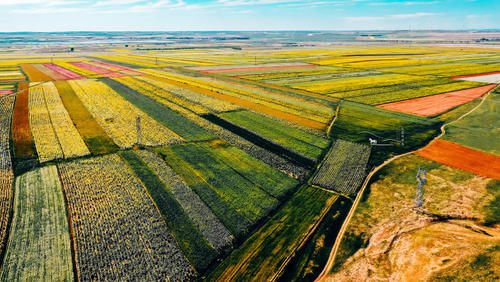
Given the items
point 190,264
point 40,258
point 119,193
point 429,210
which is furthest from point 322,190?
point 40,258

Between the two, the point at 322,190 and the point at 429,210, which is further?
the point at 322,190

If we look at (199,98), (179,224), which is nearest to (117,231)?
(179,224)

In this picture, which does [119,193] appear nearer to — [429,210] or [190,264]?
[190,264]

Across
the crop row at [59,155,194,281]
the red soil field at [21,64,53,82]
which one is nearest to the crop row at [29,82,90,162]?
the crop row at [59,155,194,281]

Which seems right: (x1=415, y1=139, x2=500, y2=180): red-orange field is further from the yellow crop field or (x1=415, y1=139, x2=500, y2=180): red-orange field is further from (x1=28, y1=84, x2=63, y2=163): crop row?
(x1=28, y1=84, x2=63, y2=163): crop row

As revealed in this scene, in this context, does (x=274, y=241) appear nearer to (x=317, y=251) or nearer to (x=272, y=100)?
(x=317, y=251)

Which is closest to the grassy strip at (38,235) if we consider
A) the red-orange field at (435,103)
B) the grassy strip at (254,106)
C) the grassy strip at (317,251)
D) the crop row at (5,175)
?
the crop row at (5,175)

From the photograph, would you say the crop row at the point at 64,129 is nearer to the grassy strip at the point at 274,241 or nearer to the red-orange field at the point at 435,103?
the grassy strip at the point at 274,241
